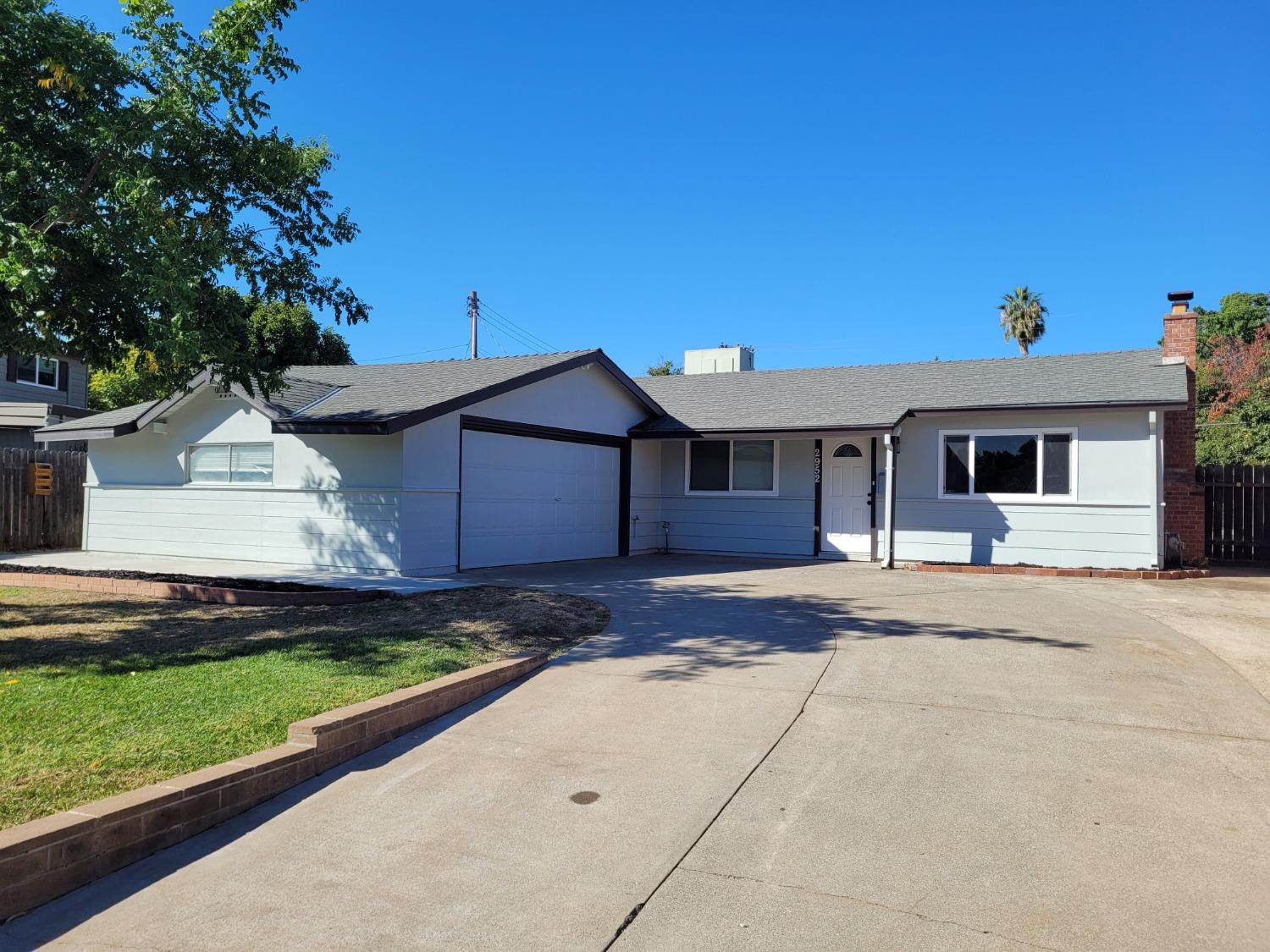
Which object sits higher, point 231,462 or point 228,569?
point 231,462

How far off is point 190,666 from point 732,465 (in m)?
12.7

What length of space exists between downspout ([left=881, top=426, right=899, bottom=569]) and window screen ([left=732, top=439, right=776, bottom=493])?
2541mm

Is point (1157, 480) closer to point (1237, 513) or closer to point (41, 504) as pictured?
point (1237, 513)

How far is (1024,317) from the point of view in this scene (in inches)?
1780

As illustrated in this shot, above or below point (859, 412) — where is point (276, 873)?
below

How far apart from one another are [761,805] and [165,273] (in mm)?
7544

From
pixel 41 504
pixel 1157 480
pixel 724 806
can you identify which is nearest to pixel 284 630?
pixel 724 806

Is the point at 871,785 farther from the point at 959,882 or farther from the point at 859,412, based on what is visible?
the point at 859,412

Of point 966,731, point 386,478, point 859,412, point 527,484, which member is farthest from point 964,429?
point 966,731

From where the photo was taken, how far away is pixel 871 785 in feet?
15.8

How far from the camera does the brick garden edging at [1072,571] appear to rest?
1421 cm

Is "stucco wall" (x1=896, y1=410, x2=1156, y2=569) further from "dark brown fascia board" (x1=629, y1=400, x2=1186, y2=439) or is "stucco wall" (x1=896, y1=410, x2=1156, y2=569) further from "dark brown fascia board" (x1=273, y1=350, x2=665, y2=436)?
"dark brown fascia board" (x1=273, y1=350, x2=665, y2=436)

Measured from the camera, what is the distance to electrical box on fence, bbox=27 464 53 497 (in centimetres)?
1661

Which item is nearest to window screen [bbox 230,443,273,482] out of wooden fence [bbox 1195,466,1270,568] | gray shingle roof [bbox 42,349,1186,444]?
gray shingle roof [bbox 42,349,1186,444]
